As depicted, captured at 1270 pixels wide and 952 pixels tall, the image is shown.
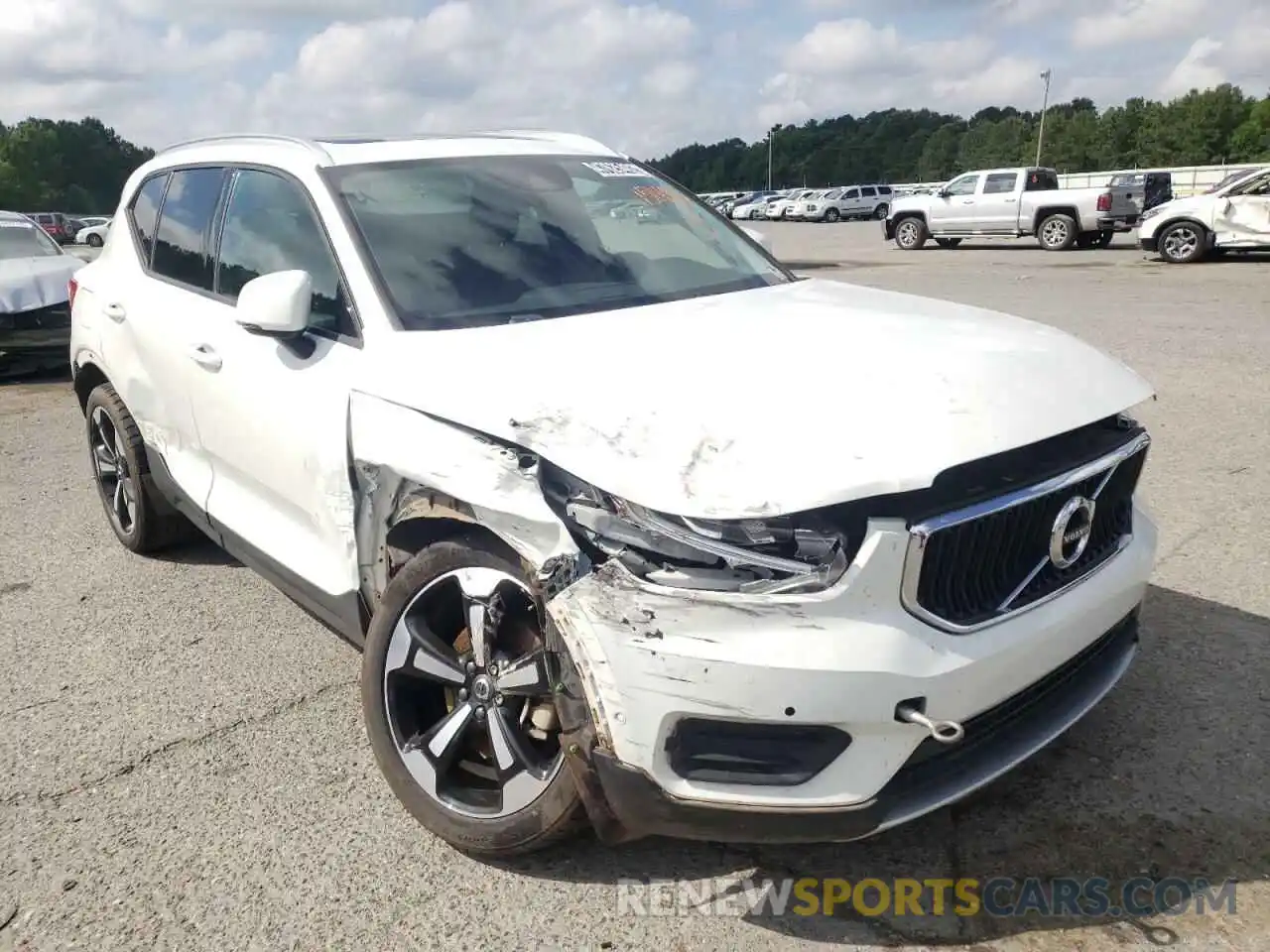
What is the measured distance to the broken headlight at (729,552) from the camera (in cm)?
211

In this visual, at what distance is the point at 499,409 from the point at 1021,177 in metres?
24.0

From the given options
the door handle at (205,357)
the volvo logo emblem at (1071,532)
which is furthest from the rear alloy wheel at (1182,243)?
the door handle at (205,357)

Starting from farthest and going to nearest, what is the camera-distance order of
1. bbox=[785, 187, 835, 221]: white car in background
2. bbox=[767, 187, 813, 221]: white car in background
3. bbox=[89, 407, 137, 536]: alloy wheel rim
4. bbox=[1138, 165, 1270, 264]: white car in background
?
bbox=[767, 187, 813, 221]: white car in background, bbox=[785, 187, 835, 221]: white car in background, bbox=[1138, 165, 1270, 264]: white car in background, bbox=[89, 407, 137, 536]: alloy wheel rim

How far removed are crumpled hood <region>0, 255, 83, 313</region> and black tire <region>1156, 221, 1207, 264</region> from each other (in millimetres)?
17204

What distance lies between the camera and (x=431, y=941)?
7.91ft

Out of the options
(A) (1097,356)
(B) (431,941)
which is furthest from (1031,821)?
(B) (431,941)

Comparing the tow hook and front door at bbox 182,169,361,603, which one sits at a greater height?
front door at bbox 182,169,361,603

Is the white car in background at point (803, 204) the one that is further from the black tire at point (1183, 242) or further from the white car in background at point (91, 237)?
the black tire at point (1183, 242)

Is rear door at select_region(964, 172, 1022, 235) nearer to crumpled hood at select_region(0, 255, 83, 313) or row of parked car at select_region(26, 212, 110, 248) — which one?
crumpled hood at select_region(0, 255, 83, 313)

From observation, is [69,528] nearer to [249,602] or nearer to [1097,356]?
[249,602]

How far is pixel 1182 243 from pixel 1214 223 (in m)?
0.65

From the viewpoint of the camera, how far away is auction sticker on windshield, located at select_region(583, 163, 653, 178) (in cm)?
404

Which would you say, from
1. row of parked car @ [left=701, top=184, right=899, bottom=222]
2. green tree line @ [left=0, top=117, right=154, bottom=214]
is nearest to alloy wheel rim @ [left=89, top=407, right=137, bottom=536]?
row of parked car @ [left=701, top=184, right=899, bottom=222]

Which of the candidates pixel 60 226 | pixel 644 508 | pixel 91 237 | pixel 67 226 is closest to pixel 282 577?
pixel 644 508
